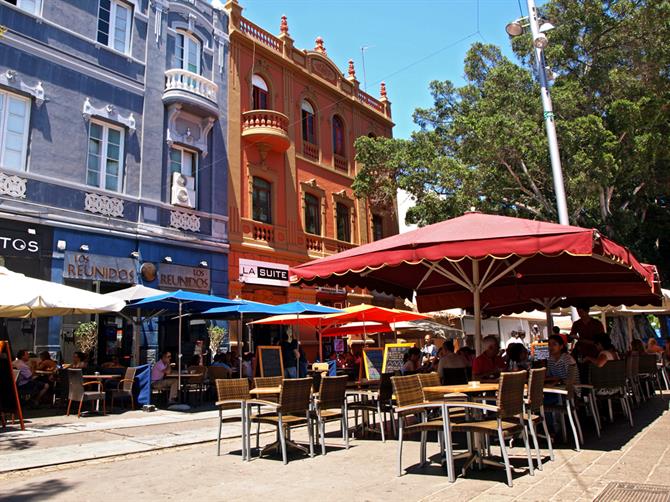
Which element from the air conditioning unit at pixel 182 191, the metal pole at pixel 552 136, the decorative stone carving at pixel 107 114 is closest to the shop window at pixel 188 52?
the decorative stone carving at pixel 107 114

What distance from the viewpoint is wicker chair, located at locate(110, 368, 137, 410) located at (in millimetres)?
11664

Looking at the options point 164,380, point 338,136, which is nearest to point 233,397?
point 164,380

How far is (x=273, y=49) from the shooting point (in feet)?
69.3

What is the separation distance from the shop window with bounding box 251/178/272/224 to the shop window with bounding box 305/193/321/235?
1.99 m

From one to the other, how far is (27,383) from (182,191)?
7.34 metres

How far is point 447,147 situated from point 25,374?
16202 millimetres

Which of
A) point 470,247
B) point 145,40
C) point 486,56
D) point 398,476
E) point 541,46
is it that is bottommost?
point 398,476

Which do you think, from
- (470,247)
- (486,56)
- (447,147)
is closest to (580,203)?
(447,147)

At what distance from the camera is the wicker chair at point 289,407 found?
251 inches

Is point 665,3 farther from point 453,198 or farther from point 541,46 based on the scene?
point 453,198

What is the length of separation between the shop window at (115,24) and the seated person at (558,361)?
14.1 meters

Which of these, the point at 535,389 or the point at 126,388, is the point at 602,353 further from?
the point at 126,388

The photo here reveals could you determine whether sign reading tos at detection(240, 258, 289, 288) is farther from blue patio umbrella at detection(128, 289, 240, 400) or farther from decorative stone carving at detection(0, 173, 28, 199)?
decorative stone carving at detection(0, 173, 28, 199)

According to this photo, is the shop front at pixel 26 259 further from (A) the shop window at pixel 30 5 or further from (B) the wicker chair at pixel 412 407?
(B) the wicker chair at pixel 412 407
